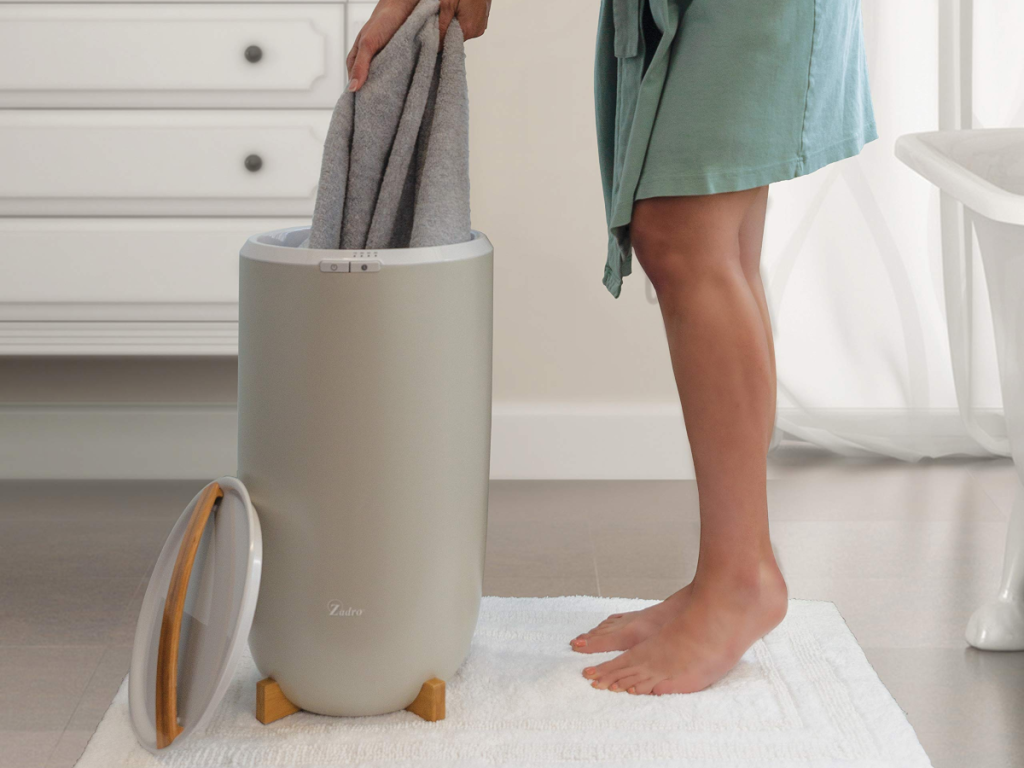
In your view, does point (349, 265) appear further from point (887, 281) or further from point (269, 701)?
point (887, 281)

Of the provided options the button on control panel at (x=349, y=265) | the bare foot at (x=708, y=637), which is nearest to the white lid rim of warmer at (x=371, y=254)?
the button on control panel at (x=349, y=265)

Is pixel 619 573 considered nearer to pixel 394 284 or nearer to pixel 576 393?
pixel 576 393

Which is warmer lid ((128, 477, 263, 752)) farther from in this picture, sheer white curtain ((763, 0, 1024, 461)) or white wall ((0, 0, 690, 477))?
sheer white curtain ((763, 0, 1024, 461))

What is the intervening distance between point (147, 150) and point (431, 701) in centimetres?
91

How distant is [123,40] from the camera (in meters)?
1.51

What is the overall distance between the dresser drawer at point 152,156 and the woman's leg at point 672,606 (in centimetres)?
66

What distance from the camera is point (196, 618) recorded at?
3.47ft

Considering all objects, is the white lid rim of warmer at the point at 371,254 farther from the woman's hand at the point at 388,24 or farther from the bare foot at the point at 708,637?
the bare foot at the point at 708,637

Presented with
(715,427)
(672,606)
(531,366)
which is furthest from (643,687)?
(531,366)

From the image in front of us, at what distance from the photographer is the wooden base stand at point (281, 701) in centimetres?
105

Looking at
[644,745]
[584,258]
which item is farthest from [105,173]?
[644,745]

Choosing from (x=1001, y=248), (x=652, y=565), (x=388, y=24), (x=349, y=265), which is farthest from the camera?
(x=652, y=565)

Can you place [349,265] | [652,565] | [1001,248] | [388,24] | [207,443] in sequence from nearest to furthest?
[349,265]
[388,24]
[1001,248]
[652,565]
[207,443]

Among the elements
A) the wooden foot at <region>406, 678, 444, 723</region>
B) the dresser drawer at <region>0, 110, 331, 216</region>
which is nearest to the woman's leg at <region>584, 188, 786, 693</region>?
the wooden foot at <region>406, 678, 444, 723</region>
